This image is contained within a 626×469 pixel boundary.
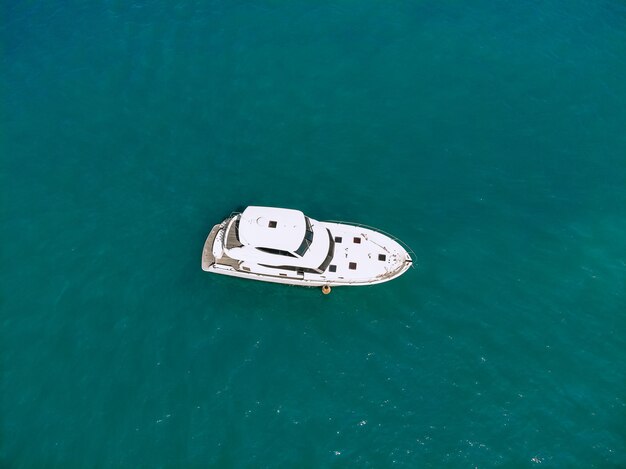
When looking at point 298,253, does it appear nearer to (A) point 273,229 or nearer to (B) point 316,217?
(A) point 273,229

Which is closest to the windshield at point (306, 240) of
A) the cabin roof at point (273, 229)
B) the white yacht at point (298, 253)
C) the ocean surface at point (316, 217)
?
the white yacht at point (298, 253)

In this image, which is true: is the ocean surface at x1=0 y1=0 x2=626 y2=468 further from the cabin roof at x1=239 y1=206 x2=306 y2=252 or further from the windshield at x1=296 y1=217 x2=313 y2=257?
the cabin roof at x1=239 y1=206 x2=306 y2=252

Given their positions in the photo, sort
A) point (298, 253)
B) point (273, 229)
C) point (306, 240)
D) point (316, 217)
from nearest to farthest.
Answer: point (298, 253), point (273, 229), point (306, 240), point (316, 217)

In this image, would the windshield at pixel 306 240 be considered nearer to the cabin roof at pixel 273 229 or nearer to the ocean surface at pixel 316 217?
the cabin roof at pixel 273 229

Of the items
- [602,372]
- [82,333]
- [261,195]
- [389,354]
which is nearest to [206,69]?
[261,195]

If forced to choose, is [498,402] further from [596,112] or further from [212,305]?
[596,112]

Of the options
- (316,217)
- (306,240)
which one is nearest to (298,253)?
(306,240)
